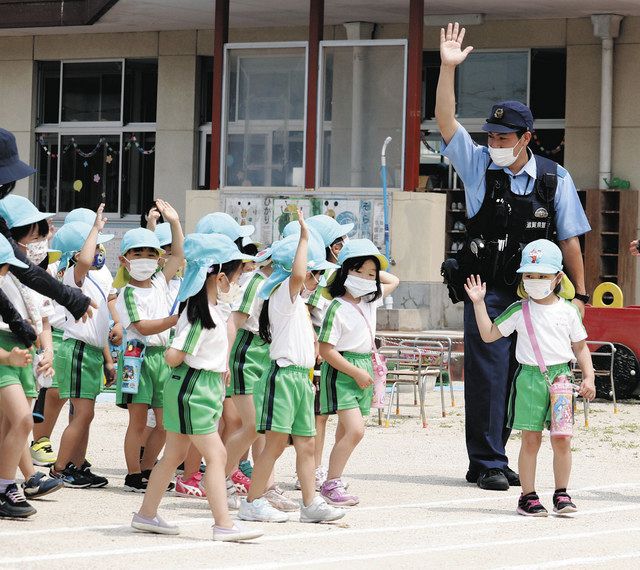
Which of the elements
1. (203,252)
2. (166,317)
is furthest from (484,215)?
(203,252)

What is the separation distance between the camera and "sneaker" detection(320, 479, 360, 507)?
826 cm

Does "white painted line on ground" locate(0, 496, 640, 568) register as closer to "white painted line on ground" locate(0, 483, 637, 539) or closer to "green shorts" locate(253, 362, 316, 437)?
"white painted line on ground" locate(0, 483, 637, 539)

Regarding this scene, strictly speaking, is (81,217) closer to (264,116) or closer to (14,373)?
(14,373)

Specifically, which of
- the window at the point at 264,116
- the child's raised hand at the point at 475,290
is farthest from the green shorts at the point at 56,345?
the window at the point at 264,116

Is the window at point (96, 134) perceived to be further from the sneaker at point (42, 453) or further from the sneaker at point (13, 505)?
the sneaker at point (13, 505)

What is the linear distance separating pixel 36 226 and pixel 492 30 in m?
15.1

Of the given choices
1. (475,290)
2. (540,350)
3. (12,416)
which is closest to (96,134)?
(475,290)

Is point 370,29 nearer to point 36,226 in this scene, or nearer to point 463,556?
point 36,226

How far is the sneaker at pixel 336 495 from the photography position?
8.26 m

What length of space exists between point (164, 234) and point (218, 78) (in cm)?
1249

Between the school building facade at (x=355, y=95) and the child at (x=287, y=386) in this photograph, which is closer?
the child at (x=287, y=386)

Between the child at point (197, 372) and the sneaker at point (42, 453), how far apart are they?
2.73 meters

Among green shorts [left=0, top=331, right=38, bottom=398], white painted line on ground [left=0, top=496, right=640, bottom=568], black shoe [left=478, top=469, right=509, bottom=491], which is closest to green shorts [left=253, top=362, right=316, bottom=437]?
white painted line on ground [left=0, top=496, right=640, bottom=568]

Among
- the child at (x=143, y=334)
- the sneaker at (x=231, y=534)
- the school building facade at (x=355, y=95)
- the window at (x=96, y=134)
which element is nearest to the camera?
the sneaker at (x=231, y=534)
